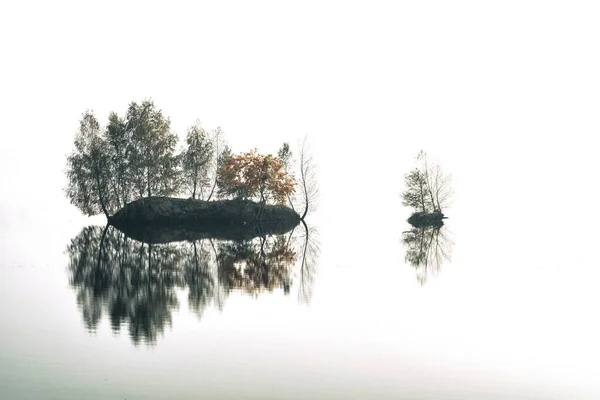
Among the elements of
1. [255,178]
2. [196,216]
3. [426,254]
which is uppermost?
[255,178]

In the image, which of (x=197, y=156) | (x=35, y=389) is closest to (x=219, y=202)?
(x=197, y=156)

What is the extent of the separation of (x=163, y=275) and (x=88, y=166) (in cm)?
5294

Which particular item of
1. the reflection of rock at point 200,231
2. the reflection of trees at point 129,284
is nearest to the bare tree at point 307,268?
the reflection of trees at point 129,284

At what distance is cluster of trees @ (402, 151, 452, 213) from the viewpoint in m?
97.6

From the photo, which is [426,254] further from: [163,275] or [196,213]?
[196,213]

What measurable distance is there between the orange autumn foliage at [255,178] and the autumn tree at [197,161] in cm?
227

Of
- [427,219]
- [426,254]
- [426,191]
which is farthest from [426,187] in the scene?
[426,254]

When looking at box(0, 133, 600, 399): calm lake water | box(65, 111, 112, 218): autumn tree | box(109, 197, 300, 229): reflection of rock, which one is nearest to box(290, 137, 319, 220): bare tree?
box(109, 197, 300, 229): reflection of rock

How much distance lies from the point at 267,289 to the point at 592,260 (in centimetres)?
2749

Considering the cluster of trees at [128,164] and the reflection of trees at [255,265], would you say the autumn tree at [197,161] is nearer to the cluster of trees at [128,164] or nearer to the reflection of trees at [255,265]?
the cluster of trees at [128,164]

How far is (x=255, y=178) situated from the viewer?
86.0 m

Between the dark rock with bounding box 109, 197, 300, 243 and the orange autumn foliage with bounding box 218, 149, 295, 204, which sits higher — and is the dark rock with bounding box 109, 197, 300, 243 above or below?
below

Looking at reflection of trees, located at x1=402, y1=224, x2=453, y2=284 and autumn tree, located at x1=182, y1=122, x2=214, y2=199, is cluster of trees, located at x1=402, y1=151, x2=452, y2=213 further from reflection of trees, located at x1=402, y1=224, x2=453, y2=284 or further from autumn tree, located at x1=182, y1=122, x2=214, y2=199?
reflection of trees, located at x1=402, y1=224, x2=453, y2=284

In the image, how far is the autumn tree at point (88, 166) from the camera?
7862cm
